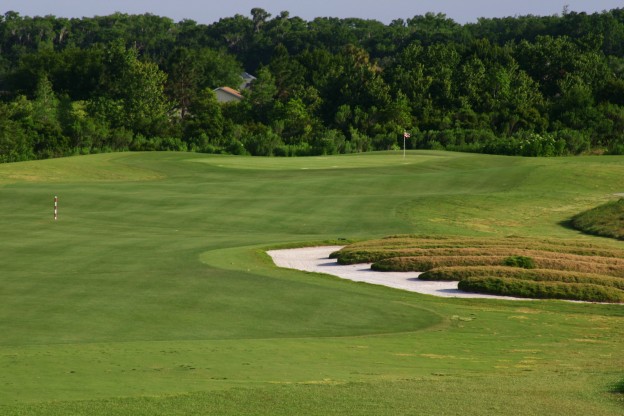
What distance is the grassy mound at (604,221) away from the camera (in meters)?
49.3

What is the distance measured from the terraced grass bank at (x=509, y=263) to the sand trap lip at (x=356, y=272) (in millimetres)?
363

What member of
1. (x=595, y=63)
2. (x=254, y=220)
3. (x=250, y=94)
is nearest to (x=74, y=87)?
(x=250, y=94)

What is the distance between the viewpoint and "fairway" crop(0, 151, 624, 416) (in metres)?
14.4

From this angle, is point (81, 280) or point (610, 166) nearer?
point (81, 280)

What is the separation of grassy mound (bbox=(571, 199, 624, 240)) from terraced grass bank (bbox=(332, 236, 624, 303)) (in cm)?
1021

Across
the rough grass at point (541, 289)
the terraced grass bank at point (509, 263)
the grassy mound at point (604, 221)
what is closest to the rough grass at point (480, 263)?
the terraced grass bank at point (509, 263)

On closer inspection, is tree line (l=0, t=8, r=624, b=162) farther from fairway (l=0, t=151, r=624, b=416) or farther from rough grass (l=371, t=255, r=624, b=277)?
rough grass (l=371, t=255, r=624, b=277)

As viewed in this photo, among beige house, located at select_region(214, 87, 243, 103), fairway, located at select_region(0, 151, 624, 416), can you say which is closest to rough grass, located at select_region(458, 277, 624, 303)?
fairway, located at select_region(0, 151, 624, 416)

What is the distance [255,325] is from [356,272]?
12141mm

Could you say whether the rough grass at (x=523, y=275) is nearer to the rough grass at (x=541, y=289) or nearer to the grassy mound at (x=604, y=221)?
the rough grass at (x=541, y=289)

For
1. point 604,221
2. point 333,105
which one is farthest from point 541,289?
point 333,105

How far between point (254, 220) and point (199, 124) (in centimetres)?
8156

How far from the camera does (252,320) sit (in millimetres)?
22562

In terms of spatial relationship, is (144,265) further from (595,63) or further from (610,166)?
(595,63)
